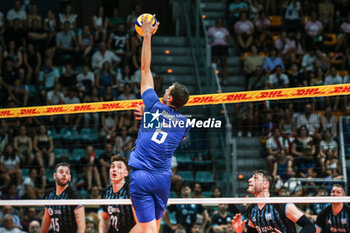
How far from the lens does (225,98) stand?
8.27 meters

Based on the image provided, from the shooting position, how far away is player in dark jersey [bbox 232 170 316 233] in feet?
24.4

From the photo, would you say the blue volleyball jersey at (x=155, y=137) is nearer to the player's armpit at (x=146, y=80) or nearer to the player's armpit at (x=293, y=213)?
the player's armpit at (x=146, y=80)

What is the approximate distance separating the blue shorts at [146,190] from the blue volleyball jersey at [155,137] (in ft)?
0.26

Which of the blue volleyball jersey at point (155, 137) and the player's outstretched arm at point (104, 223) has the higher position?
the blue volleyball jersey at point (155, 137)

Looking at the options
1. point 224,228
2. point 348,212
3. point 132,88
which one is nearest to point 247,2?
point 132,88

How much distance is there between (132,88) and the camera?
13820mm

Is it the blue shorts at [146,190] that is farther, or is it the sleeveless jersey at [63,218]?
the sleeveless jersey at [63,218]

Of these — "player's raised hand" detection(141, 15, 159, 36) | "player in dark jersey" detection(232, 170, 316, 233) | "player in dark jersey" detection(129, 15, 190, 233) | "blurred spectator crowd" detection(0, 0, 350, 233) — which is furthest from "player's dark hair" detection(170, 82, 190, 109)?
"blurred spectator crowd" detection(0, 0, 350, 233)

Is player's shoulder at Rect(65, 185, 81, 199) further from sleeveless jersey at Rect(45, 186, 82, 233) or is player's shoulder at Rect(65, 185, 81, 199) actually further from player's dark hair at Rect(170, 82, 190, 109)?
player's dark hair at Rect(170, 82, 190, 109)

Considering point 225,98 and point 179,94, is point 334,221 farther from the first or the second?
point 179,94

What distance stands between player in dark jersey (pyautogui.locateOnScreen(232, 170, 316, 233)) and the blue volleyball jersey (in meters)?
2.17

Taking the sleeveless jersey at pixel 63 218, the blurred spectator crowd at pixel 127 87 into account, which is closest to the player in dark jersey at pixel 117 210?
the sleeveless jersey at pixel 63 218

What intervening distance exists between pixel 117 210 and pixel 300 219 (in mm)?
2612

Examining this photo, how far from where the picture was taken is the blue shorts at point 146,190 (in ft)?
18.8
